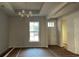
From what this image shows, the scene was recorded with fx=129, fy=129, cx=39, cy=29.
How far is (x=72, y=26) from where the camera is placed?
2990 mm

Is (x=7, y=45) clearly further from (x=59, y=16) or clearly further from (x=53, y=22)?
(x=59, y=16)

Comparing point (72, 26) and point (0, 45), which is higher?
point (72, 26)

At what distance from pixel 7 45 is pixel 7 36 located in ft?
0.81

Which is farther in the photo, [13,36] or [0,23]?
[0,23]

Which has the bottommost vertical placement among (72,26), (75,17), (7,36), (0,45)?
(0,45)

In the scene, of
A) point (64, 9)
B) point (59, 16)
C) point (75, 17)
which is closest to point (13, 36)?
point (59, 16)

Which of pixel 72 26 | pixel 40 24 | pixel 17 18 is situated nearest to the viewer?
pixel 17 18

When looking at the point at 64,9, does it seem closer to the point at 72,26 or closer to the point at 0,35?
the point at 72,26

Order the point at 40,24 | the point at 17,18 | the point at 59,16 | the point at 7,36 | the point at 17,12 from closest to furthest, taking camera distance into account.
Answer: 1. the point at 17,12
2. the point at 17,18
3. the point at 7,36
4. the point at 59,16
5. the point at 40,24

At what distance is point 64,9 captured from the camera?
2824mm

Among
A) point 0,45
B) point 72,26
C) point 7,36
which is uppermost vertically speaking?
point 72,26

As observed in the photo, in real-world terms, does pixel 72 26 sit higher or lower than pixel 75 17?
lower

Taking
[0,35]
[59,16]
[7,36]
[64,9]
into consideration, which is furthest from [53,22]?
[0,35]

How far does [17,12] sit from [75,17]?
1349 mm
